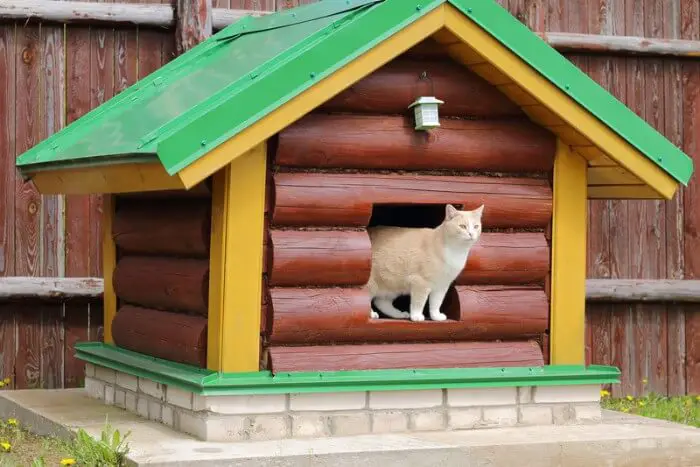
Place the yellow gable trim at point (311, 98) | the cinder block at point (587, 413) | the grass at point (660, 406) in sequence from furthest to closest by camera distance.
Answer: the grass at point (660, 406) < the cinder block at point (587, 413) < the yellow gable trim at point (311, 98)

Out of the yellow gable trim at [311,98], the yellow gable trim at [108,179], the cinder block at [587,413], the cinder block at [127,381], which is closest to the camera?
the yellow gable trim at [311,98]

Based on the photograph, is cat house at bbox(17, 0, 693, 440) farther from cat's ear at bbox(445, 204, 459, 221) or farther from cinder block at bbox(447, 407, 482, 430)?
cat's ear at bbox(445, 204, 459, 221)

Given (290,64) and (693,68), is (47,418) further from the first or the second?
(693,68)

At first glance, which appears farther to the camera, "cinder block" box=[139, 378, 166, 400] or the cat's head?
"cinder block" box=[139, 378, 166, 400]

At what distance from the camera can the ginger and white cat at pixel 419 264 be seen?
25.9 ft

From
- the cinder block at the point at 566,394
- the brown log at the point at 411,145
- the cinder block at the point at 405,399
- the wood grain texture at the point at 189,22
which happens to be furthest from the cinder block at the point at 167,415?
the wood grain texture at the point at 189,22

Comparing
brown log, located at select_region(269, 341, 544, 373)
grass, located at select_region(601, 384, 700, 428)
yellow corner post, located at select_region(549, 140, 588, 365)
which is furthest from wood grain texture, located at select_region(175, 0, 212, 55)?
grass, located at select_region(601, 384, 700, 428)

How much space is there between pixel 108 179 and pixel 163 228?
544 millimetres

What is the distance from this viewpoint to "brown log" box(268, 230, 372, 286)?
746 centimetres

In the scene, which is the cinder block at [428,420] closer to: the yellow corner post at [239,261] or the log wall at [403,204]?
→ the log wall at [403,204]

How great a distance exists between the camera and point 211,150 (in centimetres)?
683

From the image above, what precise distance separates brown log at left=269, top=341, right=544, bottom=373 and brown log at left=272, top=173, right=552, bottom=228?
0.72 metres

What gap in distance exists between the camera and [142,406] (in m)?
8.23

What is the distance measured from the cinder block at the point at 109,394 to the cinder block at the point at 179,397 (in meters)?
1.08
